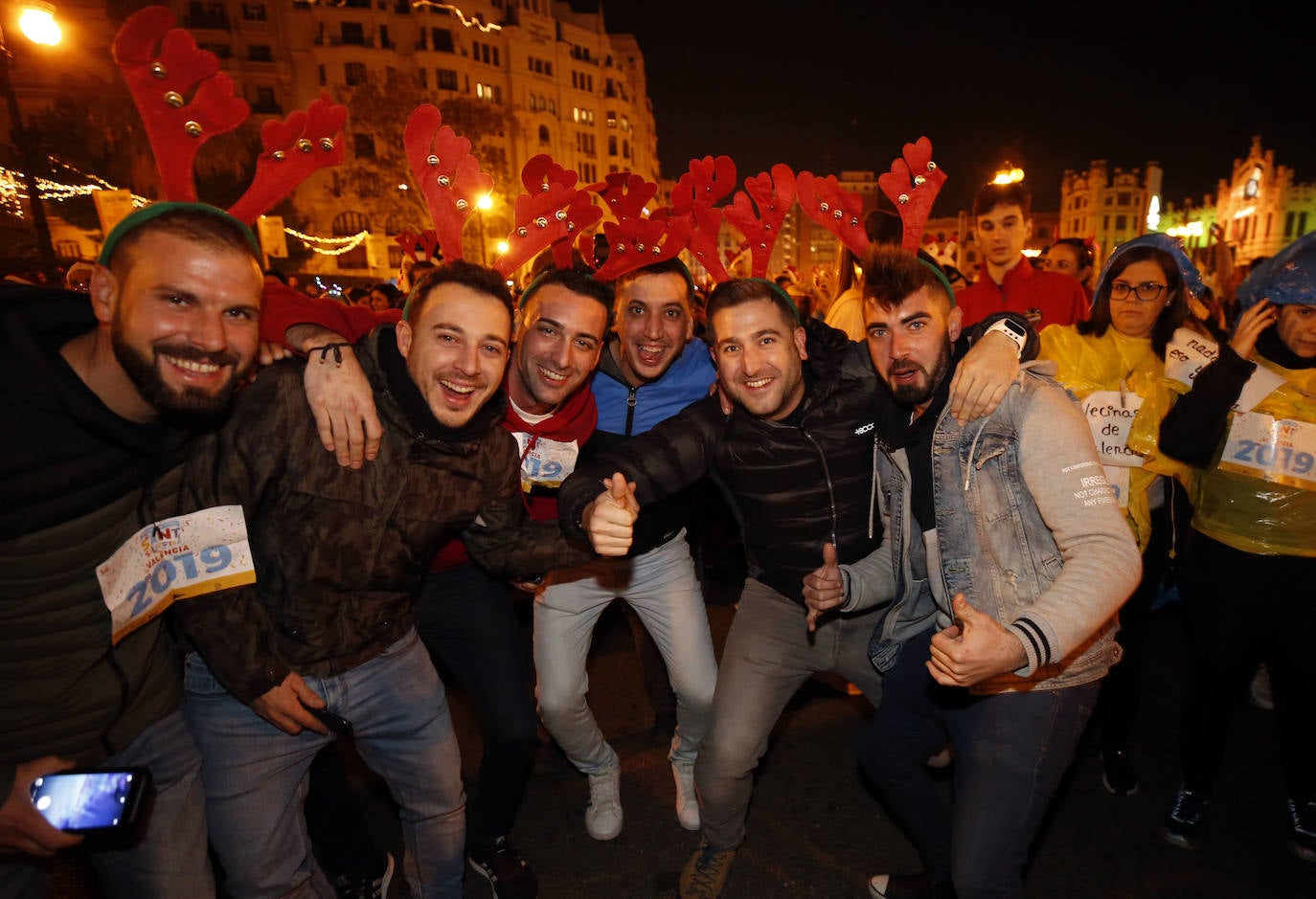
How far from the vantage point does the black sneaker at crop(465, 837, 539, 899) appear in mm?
2961

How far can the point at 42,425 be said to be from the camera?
73.7 inches

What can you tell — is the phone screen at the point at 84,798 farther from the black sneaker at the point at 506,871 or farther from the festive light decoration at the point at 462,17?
the festive light decoration at the point at 462,17

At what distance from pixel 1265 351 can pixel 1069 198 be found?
113885 mm

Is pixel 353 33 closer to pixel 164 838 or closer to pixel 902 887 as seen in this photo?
pixel 164 838

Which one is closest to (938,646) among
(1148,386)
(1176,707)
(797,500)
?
(797,500)

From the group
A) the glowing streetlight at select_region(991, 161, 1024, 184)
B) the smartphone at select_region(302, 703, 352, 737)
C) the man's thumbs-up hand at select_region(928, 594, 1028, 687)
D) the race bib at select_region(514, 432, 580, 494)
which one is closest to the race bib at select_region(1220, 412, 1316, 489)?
the man's thumbs-up hand at select_region(928, 594, 1028, 687)

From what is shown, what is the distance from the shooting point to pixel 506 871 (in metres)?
3.00

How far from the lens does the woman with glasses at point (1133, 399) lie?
338cm

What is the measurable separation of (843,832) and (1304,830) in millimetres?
2132

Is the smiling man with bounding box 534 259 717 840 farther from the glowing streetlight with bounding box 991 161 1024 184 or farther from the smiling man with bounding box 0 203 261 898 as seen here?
the glowing streetlight with bounding box 991 161 1024 184

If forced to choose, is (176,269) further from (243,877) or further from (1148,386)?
(1148,386)

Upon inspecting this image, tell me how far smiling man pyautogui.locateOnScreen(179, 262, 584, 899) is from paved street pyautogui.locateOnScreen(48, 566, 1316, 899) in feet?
2.65

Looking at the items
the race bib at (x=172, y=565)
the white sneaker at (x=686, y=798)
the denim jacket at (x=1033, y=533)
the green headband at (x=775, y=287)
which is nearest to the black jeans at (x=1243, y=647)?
the denim jacket at (x=1033, y=533)

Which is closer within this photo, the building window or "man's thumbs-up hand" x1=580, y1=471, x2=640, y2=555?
"man's thumbs-up hand" x1=580, y1=471, x2=640, y2=555
